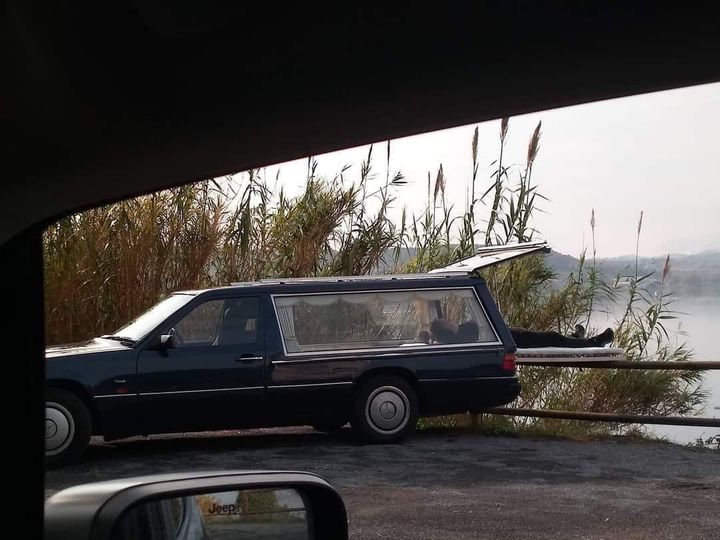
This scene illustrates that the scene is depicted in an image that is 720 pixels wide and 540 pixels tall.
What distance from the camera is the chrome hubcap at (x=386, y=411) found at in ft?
38.0

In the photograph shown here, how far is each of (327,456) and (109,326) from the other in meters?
3.69

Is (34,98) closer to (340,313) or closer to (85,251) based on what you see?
(340,313)

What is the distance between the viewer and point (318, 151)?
5.80ft

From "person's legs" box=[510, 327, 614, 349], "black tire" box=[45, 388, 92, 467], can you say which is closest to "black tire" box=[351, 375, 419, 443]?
"person's legs" box=[510, 327, 614, 349]

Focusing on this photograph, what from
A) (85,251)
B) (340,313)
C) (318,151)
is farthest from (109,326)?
(318,151)

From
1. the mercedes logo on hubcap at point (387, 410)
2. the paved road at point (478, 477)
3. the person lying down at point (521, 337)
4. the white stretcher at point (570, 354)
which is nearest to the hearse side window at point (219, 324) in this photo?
the paved road at point (478, 477)

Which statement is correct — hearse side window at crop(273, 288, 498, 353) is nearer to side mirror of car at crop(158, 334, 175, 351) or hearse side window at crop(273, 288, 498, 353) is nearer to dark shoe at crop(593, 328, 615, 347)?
side mirror of car at crop(158, 334, 175, 351)

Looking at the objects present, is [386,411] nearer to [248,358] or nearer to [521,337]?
[248,358]

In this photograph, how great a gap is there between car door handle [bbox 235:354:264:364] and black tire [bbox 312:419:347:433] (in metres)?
0.97

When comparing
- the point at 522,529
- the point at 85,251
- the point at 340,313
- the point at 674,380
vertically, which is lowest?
the point at 522,529

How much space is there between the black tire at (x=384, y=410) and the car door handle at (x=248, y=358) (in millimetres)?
1086

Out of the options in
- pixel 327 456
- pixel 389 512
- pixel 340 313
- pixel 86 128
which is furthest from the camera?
pixel 340 313

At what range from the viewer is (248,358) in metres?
11.2

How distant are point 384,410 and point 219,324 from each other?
73.0 inches
